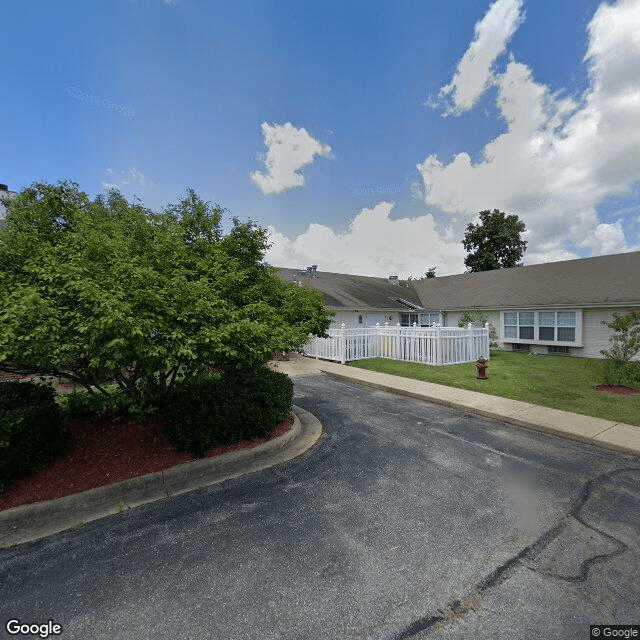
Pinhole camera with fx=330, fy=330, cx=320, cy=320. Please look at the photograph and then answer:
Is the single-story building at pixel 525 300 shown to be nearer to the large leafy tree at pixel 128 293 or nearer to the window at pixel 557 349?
the window at pixel 557 349

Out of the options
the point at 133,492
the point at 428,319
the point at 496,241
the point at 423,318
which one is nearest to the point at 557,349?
the point at 428,319

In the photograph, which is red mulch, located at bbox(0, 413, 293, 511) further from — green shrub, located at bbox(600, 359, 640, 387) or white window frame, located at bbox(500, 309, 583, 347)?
white window frame, located at bbox(500, 309, 583, 347)

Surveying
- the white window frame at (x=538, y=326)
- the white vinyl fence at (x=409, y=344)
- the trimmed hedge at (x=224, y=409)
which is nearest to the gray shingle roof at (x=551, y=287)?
the white window frame at (x=538, y=326)

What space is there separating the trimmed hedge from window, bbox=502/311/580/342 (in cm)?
1614

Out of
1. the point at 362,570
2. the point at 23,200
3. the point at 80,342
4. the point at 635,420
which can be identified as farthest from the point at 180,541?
the point at 635,420

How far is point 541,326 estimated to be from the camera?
16984mm

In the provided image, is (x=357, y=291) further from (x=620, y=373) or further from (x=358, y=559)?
(x=358, y=559)

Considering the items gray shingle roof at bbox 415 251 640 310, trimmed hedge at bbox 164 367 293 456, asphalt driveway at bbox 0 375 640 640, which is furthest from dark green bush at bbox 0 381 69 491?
gray shingle roof at bbox 415 251 640 310

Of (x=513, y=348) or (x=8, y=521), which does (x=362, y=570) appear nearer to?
(x=8, y=521)

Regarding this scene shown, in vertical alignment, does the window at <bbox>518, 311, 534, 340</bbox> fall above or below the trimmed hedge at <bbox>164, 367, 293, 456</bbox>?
above

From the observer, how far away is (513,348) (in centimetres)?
1839

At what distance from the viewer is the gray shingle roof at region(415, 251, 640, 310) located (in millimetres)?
15203

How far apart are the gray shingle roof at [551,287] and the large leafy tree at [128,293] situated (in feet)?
52.9

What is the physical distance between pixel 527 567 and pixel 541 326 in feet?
56.7
